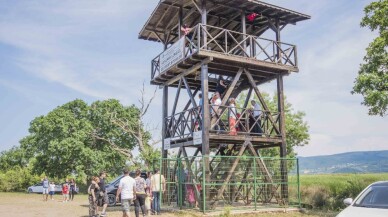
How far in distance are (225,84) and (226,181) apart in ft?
16.4

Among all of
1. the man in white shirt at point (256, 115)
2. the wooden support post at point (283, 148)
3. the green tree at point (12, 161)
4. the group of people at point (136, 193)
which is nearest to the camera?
the group of people at point (136, 193)

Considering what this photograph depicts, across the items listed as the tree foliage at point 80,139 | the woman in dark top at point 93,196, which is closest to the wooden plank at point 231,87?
the woman in dark top at point 93,196

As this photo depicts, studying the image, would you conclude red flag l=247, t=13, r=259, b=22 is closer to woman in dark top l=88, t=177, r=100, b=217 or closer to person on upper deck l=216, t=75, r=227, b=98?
person on upper deck l=216, t=75, r=227, b=98

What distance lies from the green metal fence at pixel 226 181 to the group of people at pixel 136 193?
570mm

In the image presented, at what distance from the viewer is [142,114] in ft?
101

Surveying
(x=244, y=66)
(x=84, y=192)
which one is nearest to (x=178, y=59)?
(x=244, y=66)

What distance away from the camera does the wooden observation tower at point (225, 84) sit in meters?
14.4

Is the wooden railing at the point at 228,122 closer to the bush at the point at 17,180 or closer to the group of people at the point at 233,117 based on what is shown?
the group of people at the point at 233,117

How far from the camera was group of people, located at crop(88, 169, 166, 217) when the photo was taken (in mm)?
11523

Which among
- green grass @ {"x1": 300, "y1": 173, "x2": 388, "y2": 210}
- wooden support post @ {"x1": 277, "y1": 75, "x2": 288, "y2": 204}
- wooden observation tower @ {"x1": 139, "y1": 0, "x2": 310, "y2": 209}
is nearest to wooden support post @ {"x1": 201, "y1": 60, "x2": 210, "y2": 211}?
wooden observation tower @ {"x1": 139, "y1": 0, "x2": 310, "y2": 209}

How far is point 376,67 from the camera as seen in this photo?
56.0 ft

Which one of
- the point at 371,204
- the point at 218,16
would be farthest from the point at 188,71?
the point at 371,204

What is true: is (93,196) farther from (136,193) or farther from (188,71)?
(188,71)

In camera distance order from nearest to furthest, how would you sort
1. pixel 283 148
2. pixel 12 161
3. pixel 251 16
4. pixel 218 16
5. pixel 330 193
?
pixel 283 148, pixel 251 16, pixel 218 16, pixel 330 193, pixel 12 161
